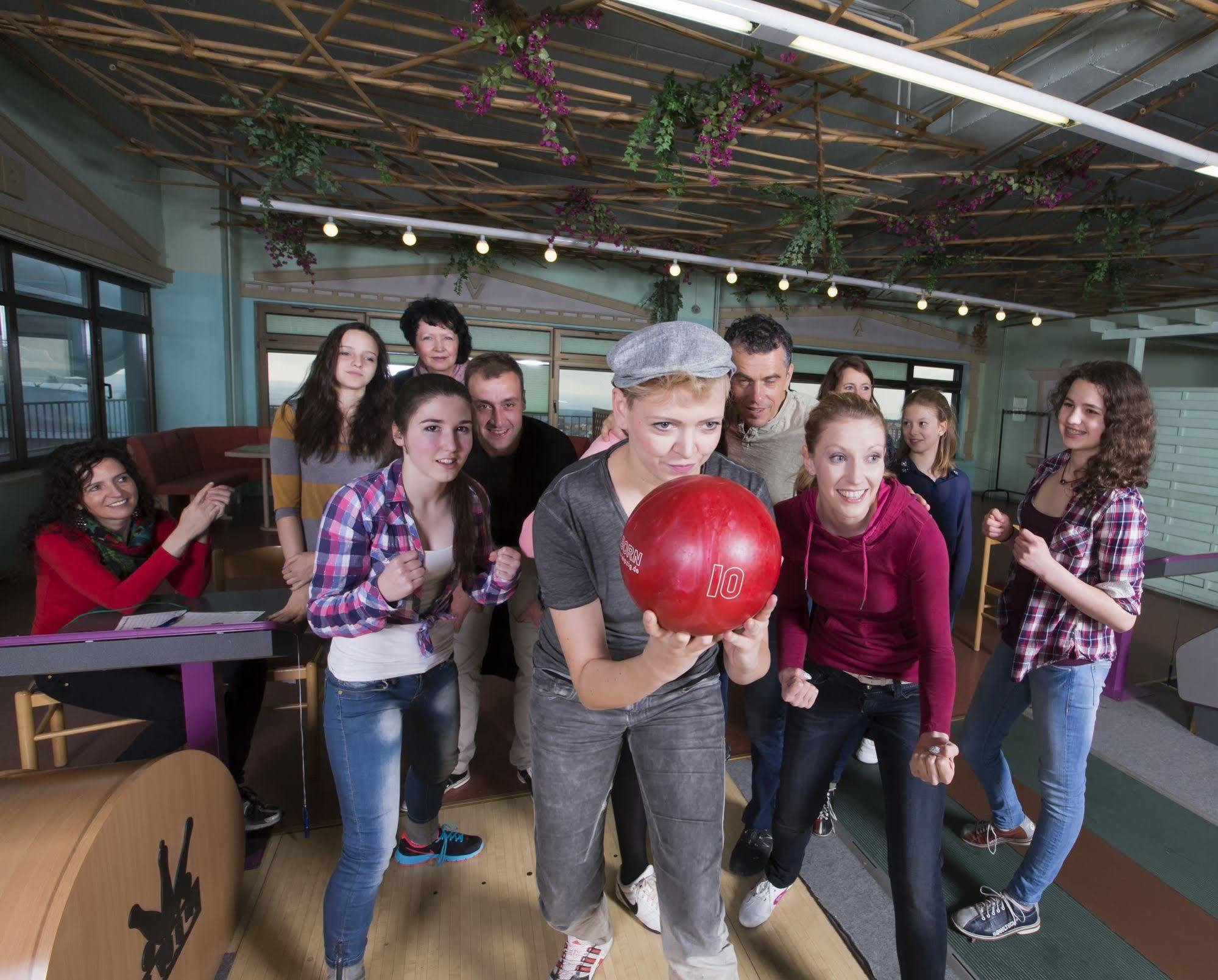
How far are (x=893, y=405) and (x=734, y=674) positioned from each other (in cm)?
1254

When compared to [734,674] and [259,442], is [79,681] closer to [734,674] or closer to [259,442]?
[734,674]

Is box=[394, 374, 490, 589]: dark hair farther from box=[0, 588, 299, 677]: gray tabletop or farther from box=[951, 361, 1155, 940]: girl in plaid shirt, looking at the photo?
box=[951, 361, 1155, 940]: girl in plaid shirt

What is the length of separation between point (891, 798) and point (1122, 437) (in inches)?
49.4

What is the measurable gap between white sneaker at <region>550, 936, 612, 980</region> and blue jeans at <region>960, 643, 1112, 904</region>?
134 centimetres

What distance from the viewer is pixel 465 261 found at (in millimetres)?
8609

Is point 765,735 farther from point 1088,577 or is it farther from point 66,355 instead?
point 66,355

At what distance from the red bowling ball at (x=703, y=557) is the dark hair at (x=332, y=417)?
66.2 inches

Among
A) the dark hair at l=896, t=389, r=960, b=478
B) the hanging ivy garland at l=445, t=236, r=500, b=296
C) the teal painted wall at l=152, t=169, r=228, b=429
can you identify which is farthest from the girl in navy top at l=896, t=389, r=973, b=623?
the teal painted wall at l=152, t=169, r=228, b=429

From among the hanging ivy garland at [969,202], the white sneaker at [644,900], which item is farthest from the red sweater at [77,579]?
the hanging ivy garland at [969,202]

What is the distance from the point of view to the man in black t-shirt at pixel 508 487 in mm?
2281

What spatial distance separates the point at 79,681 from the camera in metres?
2.12

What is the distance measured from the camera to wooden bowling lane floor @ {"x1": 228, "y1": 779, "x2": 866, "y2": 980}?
6.04 feet

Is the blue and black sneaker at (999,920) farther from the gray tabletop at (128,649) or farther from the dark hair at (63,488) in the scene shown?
the dark hair at (63,488)

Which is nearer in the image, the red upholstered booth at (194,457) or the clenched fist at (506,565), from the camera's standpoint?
the clenched fist at (506,565)
